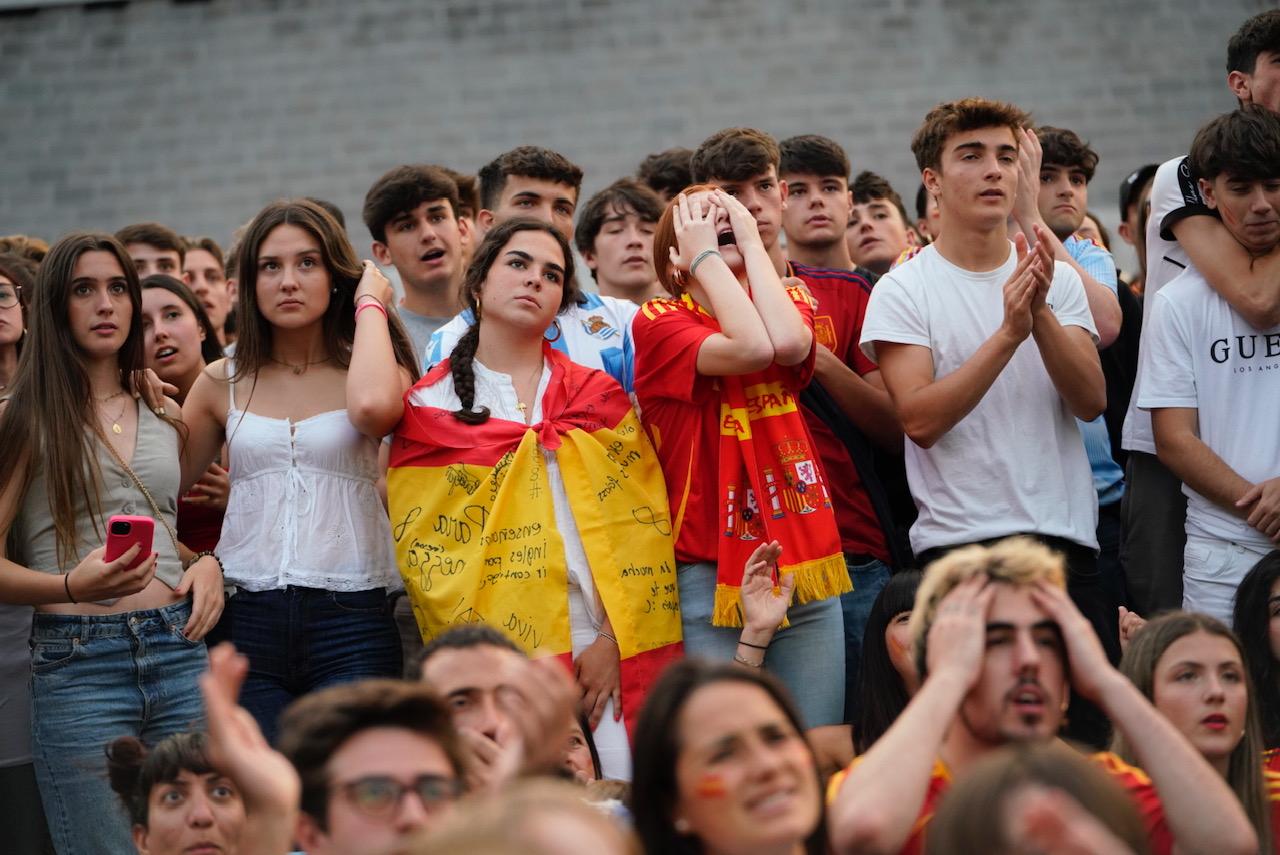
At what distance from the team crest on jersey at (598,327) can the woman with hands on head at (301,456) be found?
579 millimetres

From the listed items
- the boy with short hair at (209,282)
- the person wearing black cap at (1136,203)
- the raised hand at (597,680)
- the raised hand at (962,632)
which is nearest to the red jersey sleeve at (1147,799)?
the raised hand at (962,632)

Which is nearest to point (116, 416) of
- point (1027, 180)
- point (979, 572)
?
point (979, 572)

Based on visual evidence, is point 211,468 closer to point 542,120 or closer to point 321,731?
point 321,731

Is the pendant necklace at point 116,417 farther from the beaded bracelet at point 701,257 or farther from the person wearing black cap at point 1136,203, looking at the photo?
the person wearing black cap at point 1136,203

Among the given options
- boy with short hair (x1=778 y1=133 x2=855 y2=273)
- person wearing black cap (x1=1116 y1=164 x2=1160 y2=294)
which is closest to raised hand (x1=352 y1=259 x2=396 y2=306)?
boy with short hair (x1=778 y1=133 x2=855 y2=273)

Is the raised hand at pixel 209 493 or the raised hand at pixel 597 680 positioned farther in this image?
the raised hand at pixel 209 493

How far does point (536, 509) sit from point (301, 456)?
0.74 meters

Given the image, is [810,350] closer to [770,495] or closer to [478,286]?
[770,495]

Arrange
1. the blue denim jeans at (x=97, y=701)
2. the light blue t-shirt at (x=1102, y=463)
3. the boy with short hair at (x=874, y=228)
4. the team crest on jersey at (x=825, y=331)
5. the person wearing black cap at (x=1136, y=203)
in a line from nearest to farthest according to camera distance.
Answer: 1. the blue denim jeans at (x=97, y=701)
2. the team crest on jersey at (x=825, y=331)
3. the light blue t-shirt at (x=1102, y=463)
4. the person wearing black cap at (x=1136, y=203)
5. the boy with short hair at (x=874, y=228)

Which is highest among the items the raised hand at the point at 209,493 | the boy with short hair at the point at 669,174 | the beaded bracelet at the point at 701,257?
the boy with short hair at the point at 669,174

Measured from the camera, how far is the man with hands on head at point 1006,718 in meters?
3.14

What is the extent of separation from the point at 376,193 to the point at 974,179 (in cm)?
229

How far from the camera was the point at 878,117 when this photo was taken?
11219 mm

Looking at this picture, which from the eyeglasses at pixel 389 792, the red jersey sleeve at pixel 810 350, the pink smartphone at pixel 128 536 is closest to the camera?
the eyeglasses at pixel 389 792
